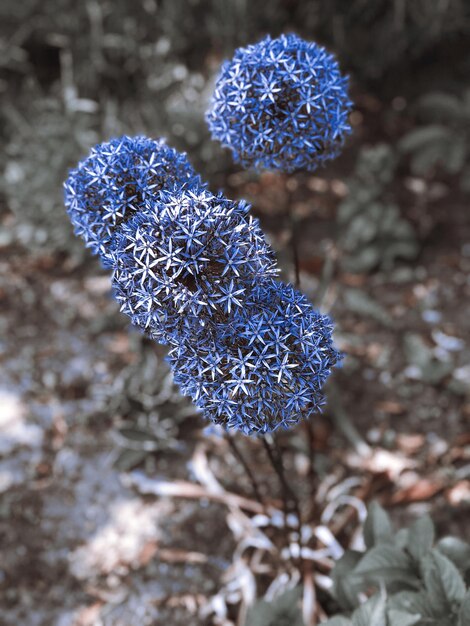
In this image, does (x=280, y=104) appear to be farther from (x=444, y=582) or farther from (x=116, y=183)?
(x=444, y=582)

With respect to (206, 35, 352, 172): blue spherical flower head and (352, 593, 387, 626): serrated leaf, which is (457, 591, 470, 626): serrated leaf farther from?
(206, 35, 352, 172): blue spherical flower head

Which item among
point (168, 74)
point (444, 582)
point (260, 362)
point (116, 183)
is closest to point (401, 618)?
point (444, 582)

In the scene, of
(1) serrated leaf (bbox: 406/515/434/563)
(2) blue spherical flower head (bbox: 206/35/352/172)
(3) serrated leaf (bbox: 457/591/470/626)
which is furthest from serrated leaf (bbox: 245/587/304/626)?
(2) blue spherical flower head (bbox: 206/35/352/172)

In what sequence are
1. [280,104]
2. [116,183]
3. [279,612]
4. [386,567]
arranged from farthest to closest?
[279,612] < [386,567] < [280,104] < [116,183]

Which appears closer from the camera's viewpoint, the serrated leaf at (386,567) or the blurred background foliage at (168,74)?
the serrated leaf at (386,567)

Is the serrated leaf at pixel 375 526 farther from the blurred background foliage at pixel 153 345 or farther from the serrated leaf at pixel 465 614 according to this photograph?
the serrated leaf at pixel 465 614

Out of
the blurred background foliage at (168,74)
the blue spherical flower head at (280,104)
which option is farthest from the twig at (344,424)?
the blue spherical flower head at (280,104)
